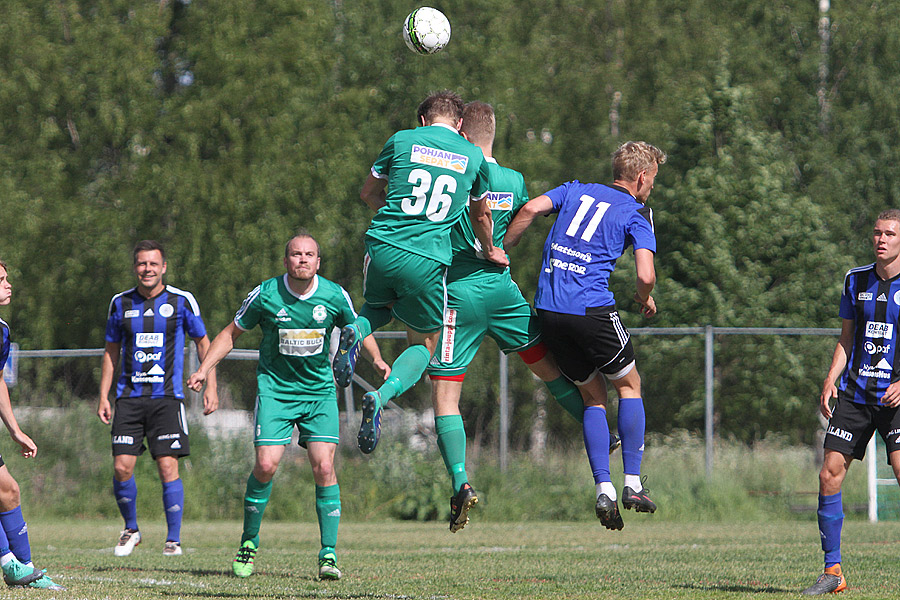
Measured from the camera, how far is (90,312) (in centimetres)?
2525

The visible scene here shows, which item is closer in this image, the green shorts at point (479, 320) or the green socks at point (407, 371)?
the green socks at point (407, 371)

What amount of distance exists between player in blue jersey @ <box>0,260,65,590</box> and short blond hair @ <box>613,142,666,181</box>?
12.7 feet

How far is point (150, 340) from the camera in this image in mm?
10250

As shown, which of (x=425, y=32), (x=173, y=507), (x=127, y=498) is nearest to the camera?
(x=425, y=32)

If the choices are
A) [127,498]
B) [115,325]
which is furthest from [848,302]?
[127,498]

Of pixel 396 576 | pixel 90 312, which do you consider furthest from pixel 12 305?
pixel 396 576

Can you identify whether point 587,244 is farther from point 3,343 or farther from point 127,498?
point 127,498

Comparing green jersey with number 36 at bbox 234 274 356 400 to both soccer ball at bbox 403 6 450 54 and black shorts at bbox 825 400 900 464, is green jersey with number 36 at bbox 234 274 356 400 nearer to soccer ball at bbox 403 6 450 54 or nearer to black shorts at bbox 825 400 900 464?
soccer ball at bbox 403 6 450 54

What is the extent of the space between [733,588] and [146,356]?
5586mm

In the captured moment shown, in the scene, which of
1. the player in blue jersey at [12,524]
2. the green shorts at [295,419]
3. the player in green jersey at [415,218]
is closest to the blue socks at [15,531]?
the player in blue jersey at [12,524]

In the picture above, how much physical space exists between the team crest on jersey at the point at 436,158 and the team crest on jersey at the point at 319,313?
2459mm

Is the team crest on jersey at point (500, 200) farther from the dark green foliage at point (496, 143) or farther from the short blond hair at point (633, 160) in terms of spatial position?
the dark green foliage at point (496, 143)

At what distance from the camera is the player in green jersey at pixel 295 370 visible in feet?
28.0

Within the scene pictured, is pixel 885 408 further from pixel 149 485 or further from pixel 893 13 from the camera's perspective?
pixel 893 13
